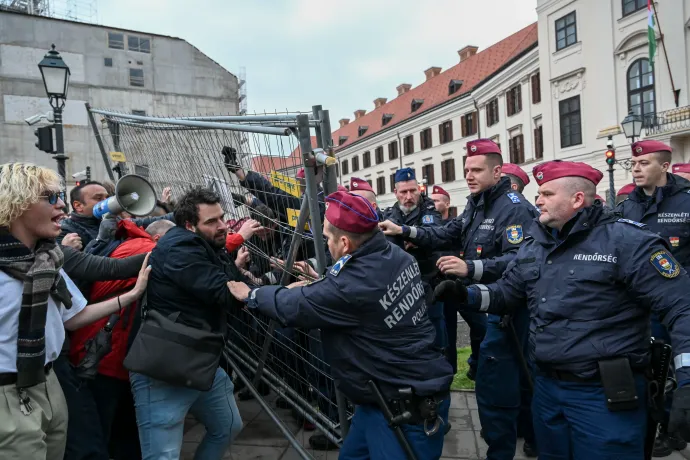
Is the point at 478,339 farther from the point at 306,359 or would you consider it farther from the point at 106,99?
the point at 106,99

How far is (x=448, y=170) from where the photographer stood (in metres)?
39.4

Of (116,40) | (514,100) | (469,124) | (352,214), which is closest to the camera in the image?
(352,214)

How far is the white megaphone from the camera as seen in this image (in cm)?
325

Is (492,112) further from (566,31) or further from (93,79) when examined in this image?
(93,79)

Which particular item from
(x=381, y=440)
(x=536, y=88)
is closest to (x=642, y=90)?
(x=536, y=88)

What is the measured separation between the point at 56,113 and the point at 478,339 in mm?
7145

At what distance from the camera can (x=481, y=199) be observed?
3.96 meters

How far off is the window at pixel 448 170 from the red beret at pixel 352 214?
3750 cm

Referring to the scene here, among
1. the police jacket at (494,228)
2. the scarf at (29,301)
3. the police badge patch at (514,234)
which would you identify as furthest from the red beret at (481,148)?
the scarf at (29,301)

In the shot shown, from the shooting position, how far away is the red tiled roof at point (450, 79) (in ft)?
120

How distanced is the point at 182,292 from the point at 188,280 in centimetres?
12

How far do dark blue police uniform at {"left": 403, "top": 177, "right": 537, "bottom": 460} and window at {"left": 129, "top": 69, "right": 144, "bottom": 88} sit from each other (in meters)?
29.7

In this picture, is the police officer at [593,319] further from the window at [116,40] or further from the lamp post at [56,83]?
the window at [116,40]

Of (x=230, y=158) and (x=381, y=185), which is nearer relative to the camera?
(x=230, y=158)
